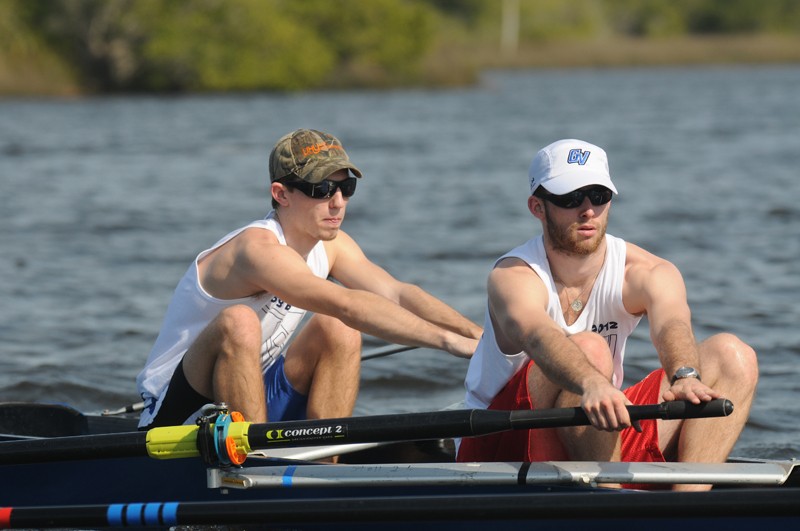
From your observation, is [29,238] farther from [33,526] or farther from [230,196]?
[33,526]

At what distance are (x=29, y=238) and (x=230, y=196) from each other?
3925 millimetres

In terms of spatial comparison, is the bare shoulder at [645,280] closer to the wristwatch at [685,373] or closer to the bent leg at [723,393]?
the bent leg at [723,393]

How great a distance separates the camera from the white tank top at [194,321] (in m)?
5.32

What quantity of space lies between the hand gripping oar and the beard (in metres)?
0.71

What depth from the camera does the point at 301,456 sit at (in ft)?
16.1

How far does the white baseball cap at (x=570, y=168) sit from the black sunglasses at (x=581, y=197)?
19 mm

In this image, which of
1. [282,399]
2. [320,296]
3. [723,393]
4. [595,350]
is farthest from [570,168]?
[282,399]

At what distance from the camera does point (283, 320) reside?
544 cm

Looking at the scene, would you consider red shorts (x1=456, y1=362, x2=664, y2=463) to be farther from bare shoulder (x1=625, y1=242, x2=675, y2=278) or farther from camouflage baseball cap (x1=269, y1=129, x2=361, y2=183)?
camouflage baseball cap (x1=269, y1=129, x2=361, y2=183)

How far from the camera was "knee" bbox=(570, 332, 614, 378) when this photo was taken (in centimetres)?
435

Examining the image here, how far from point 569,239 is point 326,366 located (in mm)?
1331

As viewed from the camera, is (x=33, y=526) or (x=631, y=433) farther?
(x=631, y=433)

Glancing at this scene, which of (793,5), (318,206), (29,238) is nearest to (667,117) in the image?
(29,238)

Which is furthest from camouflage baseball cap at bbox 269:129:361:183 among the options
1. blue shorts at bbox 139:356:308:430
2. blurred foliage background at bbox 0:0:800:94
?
blurred foliage background at bbox 0:0:800:94
